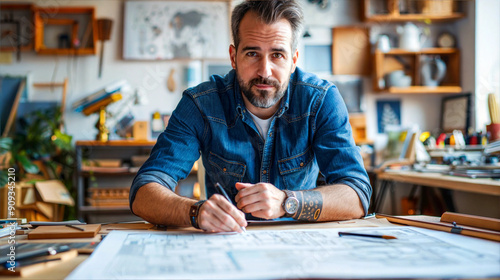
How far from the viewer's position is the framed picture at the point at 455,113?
11.2 feet

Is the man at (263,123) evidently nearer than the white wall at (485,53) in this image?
Yes

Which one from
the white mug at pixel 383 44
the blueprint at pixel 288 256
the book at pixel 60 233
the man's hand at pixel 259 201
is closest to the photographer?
the blueprint at pixel 288 256

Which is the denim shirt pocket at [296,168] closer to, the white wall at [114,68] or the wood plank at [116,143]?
the wood plank at [116,143]

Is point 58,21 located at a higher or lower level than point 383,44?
higher

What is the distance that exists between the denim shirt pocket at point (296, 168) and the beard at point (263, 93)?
0.64 feet

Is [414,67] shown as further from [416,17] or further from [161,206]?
[161,206]

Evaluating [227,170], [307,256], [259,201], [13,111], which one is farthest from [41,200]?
[307,256]

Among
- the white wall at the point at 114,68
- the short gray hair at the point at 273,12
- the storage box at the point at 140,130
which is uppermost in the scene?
the white wall at the point at 114,68

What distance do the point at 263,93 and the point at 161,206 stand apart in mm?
530

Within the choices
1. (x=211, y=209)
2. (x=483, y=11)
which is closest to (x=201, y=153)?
(x=211, y=209)

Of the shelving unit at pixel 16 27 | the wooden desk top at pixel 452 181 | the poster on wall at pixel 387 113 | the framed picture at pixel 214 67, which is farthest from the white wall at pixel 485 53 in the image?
the shelving unit at pixel 16 27

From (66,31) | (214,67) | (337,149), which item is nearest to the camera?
(337,149)

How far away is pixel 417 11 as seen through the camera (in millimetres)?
3635

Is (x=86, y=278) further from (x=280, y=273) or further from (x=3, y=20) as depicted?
(x=3, y=20)
